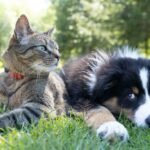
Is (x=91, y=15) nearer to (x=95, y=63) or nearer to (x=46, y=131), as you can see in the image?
(x=95, y=63)

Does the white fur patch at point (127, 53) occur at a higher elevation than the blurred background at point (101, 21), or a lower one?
higher

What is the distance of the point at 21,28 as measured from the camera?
17.6ft

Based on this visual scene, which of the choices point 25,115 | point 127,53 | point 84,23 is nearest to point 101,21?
→ point 84,23

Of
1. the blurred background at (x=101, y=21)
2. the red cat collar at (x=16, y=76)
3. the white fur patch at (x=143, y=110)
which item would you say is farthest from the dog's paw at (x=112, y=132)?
the blurred background at (x=101, y=21)

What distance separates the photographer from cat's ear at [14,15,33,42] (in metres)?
5.33

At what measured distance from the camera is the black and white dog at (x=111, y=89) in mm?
5031

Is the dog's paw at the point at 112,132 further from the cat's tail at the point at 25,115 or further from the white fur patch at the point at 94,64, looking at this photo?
the white fur patch at the point at 94,64

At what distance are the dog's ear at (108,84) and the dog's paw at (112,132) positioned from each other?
0.90m

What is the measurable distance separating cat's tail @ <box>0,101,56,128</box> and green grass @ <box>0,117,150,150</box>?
16cm

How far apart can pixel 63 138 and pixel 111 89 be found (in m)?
1.59

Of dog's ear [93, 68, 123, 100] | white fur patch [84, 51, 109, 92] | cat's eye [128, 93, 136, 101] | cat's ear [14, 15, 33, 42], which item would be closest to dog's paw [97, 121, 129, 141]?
cat's eye [128, 93, 136, 101]

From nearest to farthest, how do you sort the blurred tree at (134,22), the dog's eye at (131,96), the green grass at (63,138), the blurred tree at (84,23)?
the green grass at (63,138), the dog's eye at (131,96), the blurred tree at (134,22), the blurred tree at (84,23)

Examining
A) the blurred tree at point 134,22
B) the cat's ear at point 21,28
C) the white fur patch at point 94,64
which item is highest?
the cat's ear at point 21,28

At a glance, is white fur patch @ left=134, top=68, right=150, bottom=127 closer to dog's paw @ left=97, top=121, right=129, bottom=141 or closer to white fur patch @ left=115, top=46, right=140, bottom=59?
dog's paw @ left=97, top=121, right=129, bottom=141
